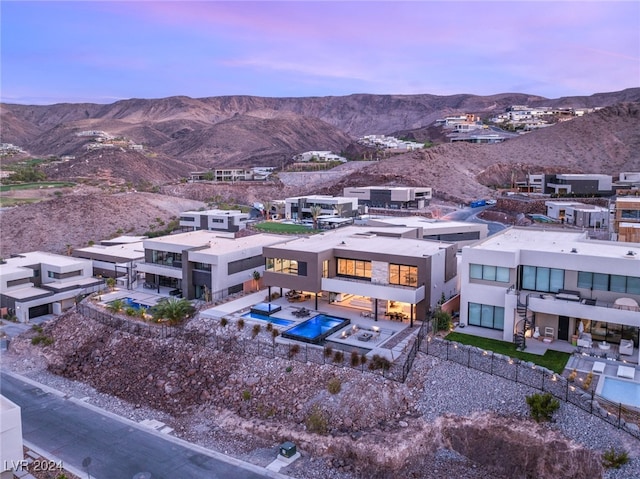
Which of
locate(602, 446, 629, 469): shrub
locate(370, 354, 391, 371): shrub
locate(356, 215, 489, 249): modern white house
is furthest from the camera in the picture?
locate(356, 215, 489, 249): modern white house

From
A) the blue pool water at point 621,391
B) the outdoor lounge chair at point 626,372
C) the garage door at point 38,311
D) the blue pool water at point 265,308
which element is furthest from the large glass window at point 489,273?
the garage door at point 38,311

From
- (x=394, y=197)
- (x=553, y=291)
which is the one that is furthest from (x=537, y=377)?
(x=394, y=197)

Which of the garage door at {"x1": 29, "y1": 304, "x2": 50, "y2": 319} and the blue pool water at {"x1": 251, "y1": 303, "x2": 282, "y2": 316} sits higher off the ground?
the blue pool water at {"x1": 251, "y1": 303, "x2": 282, "y2": 316}

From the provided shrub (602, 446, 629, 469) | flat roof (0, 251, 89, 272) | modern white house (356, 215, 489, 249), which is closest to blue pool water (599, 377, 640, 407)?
shrub (602, 446, 629, 469)

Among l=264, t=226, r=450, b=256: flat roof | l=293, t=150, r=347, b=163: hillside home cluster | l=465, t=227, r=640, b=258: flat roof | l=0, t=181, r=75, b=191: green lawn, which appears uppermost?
l=293, t=150, r=347, b=163: hillside home cluster

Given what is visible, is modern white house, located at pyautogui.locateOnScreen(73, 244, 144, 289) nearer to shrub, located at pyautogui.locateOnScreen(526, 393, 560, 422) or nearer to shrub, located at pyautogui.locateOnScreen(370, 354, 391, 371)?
shrub, located at pyautogui.locateOnScreen(370, 354, 391, 371)

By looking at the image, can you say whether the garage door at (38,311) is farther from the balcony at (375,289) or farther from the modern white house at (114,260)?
the balcony at (375,289)

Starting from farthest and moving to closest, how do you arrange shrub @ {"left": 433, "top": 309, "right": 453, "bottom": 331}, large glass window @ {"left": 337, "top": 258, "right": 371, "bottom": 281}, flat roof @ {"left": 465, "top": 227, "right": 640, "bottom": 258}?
large glass window @ {"left": 337, "top": 258, "right": 371, "bottom": 281}
flat roof @ {"left": 465, "top": 227, "right": 640, "bottom": 258}
shrub @ {"left": 433, "top": 309, "right": 453, "bottom": 331}

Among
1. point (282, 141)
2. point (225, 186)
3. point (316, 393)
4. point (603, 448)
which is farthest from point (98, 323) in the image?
point (282, 141)

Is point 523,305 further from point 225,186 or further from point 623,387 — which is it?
point 225,186

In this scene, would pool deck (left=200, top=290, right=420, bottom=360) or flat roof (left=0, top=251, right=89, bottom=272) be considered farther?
flat roof (left=0, top=251, right=89, bottom=272)
